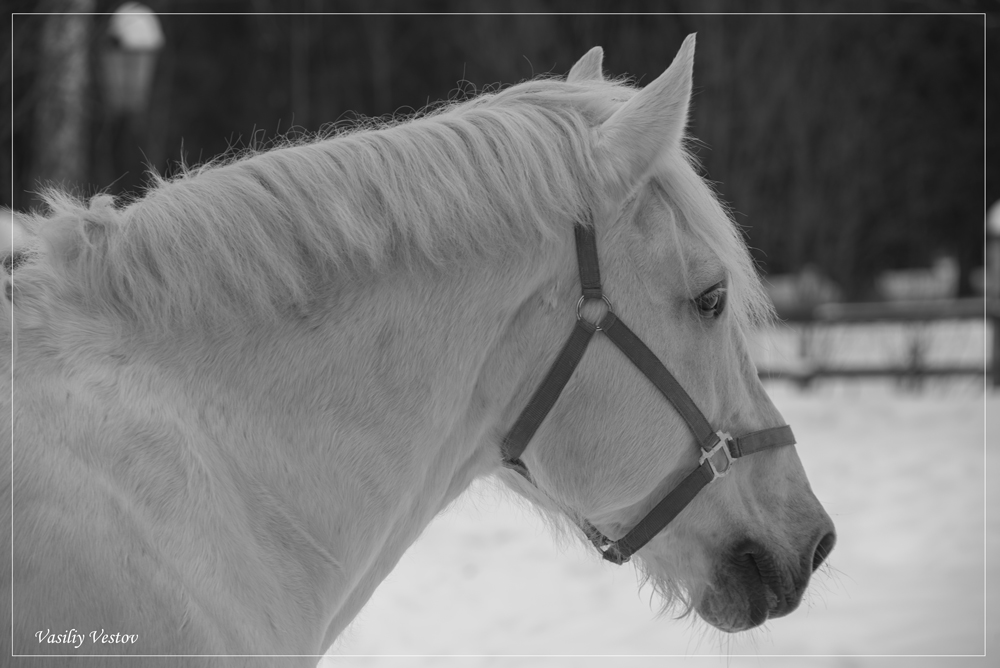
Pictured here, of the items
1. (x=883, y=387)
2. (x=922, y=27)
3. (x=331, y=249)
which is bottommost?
(x=883, y=387)

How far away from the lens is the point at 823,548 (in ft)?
6.12

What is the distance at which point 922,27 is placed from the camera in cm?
1802

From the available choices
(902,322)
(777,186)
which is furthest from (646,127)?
(777,186)

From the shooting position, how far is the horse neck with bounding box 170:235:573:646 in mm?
1488

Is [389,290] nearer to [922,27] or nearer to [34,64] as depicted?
[34,64]

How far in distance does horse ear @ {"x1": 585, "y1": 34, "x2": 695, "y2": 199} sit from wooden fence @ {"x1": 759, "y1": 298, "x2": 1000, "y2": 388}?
8.78 metres

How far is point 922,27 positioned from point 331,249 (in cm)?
2013

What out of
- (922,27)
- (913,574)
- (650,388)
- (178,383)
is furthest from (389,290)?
(922,27)

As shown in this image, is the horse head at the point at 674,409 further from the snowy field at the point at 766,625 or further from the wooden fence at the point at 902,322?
the wooden fence at the point at 902,322

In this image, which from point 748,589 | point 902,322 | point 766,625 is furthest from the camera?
point 902,322

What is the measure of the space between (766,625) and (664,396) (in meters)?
1.90

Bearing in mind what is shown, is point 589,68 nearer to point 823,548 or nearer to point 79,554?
point 823,548

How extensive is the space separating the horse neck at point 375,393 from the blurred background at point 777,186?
21.4 inches

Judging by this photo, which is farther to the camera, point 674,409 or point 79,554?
point 674,409
